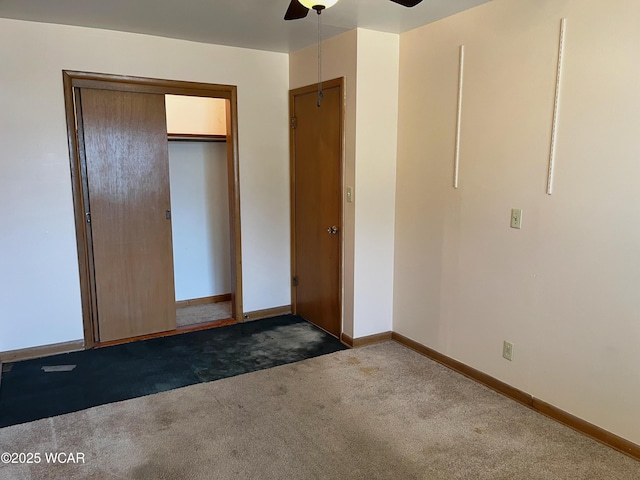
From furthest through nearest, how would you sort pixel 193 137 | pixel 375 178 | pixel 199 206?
pixel 199 206
pixel 193 137
pixel 375 178

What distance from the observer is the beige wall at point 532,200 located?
2.22m

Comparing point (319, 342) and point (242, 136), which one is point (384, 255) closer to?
point (319, 342)

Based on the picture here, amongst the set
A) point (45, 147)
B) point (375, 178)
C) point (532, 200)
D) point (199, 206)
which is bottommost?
point (199, 206)

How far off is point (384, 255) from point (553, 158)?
1569mm

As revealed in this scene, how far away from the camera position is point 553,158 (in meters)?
2.47

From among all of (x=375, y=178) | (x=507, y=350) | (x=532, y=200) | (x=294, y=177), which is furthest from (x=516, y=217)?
(x=294, y=177)

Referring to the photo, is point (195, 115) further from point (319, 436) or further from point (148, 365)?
point (319, 436)

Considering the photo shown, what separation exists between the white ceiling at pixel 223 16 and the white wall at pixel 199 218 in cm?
135

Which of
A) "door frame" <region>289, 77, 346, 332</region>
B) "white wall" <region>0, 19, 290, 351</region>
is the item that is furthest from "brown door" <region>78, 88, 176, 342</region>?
"door frame" <region>289, 77, 346, 332</region>

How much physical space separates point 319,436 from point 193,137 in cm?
319

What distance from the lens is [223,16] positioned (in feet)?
10.1

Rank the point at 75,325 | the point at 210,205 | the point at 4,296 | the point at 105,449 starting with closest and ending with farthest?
the point at 105,449
the point at 4,296
the point at 75,325
the point at 210,205

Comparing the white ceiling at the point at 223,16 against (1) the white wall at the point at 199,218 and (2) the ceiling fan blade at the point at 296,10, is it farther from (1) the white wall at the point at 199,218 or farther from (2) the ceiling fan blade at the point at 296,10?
(1) the white wall at the point at 199,218

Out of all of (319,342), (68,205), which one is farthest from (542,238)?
(68,205)
